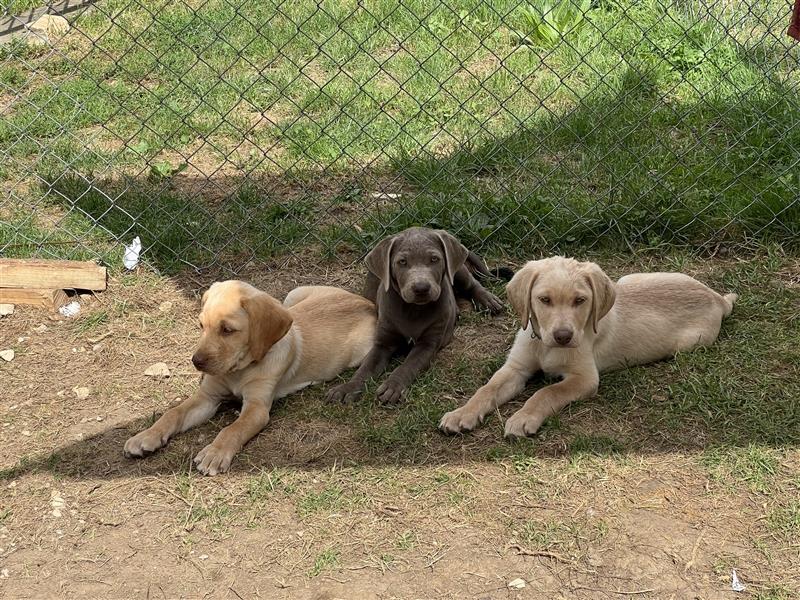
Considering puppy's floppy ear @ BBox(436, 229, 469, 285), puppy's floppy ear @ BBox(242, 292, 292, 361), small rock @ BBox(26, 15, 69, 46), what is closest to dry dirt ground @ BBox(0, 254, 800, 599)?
puppy's floppy ear @ BBox(242, 292, 292, 361)

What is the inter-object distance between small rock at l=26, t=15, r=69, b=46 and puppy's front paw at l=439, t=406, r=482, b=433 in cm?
654

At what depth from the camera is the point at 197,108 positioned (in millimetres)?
7707

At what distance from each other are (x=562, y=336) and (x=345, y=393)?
3.67 feet

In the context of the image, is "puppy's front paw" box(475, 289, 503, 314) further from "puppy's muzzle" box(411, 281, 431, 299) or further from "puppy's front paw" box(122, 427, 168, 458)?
"puppy's front paw" box(122, 427, 168, 458)

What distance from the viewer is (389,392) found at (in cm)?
462

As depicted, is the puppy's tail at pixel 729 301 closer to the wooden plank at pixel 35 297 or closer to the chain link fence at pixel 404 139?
the chain link fence at pixel 404 139

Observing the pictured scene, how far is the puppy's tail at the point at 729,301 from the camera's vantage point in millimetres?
5043

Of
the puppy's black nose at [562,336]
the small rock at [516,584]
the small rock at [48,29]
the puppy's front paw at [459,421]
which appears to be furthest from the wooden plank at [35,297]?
the small rock at [48,29]

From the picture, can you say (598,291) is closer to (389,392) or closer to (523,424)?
(523,424)

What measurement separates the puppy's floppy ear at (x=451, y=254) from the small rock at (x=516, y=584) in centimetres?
197

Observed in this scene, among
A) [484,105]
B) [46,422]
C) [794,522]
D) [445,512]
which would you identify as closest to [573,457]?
[445,512]

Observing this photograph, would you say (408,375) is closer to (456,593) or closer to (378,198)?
(456,593)

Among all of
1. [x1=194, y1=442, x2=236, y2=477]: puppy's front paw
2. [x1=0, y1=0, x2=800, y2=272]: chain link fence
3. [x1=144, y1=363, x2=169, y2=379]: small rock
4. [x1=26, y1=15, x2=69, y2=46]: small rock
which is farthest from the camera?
[x1=26, y1=15, x2=69, y2=46]: small rock

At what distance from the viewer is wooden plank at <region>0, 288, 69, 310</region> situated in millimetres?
5523
